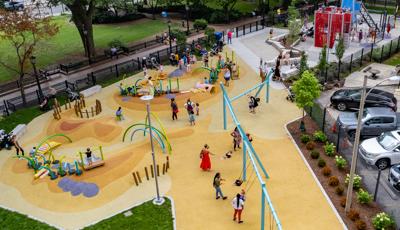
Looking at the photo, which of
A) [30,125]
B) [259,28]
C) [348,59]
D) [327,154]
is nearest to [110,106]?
[30,125]

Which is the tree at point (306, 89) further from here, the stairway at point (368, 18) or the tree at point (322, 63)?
the stairway at point (368, 18)

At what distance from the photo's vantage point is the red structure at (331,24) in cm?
4078

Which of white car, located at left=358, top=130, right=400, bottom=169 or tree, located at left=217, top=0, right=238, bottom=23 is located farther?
tree, located at left=217, top=0, right=238, bottom=23

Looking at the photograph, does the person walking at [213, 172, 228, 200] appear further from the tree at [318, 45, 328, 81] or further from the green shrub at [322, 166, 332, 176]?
the tree at [318, 45, 328, 81]

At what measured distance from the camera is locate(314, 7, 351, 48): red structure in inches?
1606

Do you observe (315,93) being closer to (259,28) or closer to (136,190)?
(136,190)

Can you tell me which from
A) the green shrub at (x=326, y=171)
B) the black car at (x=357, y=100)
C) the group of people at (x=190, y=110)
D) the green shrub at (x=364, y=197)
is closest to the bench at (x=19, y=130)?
the group of people at (x=190, y=110)

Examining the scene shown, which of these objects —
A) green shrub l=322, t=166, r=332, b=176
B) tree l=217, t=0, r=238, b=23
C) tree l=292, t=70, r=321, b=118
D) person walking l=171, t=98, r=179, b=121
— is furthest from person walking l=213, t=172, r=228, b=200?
tree l=217, t=0, r=238, b=23

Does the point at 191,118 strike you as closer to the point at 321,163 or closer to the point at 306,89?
the point at 306,89

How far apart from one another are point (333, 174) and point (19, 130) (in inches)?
802

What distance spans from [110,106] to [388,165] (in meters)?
19.7

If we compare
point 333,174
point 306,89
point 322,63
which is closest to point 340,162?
point 333,174

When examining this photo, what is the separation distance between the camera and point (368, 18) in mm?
50250

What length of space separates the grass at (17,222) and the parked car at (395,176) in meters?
16.4
